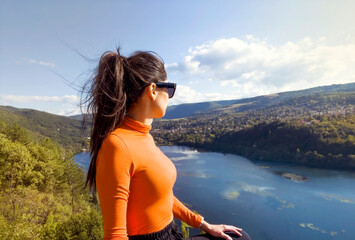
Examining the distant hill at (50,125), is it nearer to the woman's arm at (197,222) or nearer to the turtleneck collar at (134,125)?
the woman's arm at (197,222)

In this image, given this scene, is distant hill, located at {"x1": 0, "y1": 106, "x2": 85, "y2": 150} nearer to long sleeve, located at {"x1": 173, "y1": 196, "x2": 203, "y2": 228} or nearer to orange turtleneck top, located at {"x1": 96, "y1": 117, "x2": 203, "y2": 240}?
long sleeve, located at {"x1": 173, "y1": 196, "x2": 203, "y2": 228}

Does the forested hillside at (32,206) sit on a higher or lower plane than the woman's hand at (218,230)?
lower

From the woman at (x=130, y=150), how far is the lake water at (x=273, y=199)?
14.9 meters

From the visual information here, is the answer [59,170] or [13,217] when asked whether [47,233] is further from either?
A: [59,170]

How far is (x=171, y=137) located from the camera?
154ft

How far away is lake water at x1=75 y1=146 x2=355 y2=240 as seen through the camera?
13.9m

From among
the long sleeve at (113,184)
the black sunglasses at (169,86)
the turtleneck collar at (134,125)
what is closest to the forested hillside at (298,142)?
the black sunglasses at (169,86)

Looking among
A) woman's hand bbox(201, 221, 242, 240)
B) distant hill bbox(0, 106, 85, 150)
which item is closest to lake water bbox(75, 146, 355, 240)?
woman's hand bbox(201, 221, 242, 240)

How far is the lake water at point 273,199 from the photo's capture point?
45.5 ft

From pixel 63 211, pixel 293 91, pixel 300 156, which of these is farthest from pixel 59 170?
pixel 293 91

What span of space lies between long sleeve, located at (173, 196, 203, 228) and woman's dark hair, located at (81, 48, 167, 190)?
43 centimetres

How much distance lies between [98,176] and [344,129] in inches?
1272

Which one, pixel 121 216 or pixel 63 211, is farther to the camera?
pixel 63 211

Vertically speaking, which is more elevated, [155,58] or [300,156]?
[155,58]
